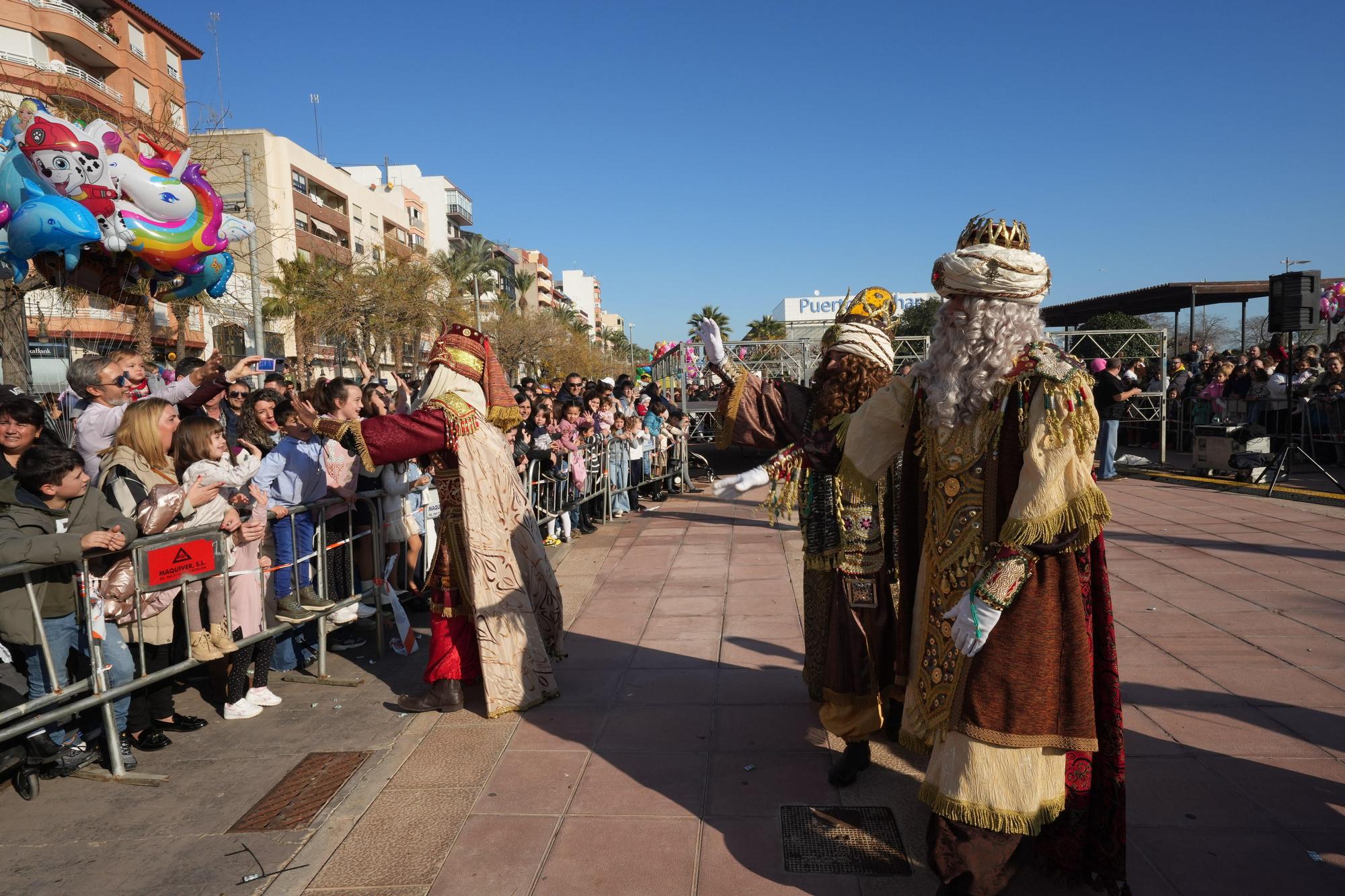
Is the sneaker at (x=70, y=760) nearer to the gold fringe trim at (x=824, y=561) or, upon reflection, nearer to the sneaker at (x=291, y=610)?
the sneaker at (x=291, y=610)

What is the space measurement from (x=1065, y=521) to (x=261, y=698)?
4.25m

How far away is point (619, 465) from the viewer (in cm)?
1070

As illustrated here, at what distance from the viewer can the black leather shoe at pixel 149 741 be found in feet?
13.1

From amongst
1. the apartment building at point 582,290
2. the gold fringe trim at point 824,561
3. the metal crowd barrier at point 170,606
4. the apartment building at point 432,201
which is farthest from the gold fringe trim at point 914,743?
the apartment building at point 582,290

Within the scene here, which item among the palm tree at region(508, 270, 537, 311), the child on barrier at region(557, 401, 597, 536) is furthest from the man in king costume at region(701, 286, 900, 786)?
the palm tree at region(508, 270, 537, 311)

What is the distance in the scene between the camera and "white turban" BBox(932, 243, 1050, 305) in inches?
99.9

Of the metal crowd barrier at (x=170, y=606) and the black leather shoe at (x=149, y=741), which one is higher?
the metal crowd barrier at (x=170, y=606)

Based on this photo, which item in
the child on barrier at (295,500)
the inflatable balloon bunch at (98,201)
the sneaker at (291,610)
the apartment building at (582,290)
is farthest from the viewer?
the apartment building at (582,290)

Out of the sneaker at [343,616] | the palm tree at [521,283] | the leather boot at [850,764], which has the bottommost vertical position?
the leather boot at [850,764]

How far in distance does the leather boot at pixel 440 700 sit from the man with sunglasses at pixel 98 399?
8.68ft

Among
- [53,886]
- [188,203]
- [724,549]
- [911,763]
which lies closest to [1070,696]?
[911,763]

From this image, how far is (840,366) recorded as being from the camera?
3441 mm

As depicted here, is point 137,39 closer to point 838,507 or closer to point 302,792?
point 302,792

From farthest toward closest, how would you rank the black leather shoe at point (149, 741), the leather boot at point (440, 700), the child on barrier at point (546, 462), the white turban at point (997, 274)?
1. the child on barrier at point (546, 462)
2. the leather boot at point (440, 700)
3. the black leather shoe at point (149, 741)
4. the white turban at point (997, 274)
